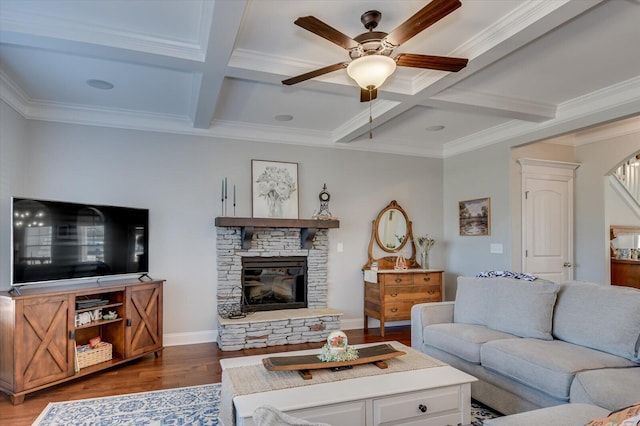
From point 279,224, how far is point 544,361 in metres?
3.13

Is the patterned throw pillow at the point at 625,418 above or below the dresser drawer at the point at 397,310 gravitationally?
above

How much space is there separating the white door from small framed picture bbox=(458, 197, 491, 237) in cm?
44

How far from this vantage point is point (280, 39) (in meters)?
2.84

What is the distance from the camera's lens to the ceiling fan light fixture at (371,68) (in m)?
2.44

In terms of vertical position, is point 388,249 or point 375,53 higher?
point 375,53

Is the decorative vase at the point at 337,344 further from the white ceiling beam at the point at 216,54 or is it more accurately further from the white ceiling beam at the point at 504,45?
the white ceiling beam at the point at 504,45

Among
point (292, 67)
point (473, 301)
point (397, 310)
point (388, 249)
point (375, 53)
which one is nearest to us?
point (375, 53)

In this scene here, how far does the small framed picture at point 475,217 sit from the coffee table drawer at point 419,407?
3448mm

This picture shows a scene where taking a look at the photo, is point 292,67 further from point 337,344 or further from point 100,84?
point 337,344

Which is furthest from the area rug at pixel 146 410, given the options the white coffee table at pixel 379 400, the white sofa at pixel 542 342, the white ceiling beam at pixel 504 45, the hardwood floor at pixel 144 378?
the white ceiling beam at pixel 504 45

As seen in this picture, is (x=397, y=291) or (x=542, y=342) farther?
(x=397, y=291)

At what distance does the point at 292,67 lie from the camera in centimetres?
317

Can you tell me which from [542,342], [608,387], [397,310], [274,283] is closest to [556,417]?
[608,387]

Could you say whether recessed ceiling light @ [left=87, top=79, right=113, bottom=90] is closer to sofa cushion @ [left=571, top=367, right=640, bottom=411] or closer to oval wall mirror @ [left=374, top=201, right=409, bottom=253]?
oval wall mirror @ [left=374, top=201, right=409, bottom=253]
